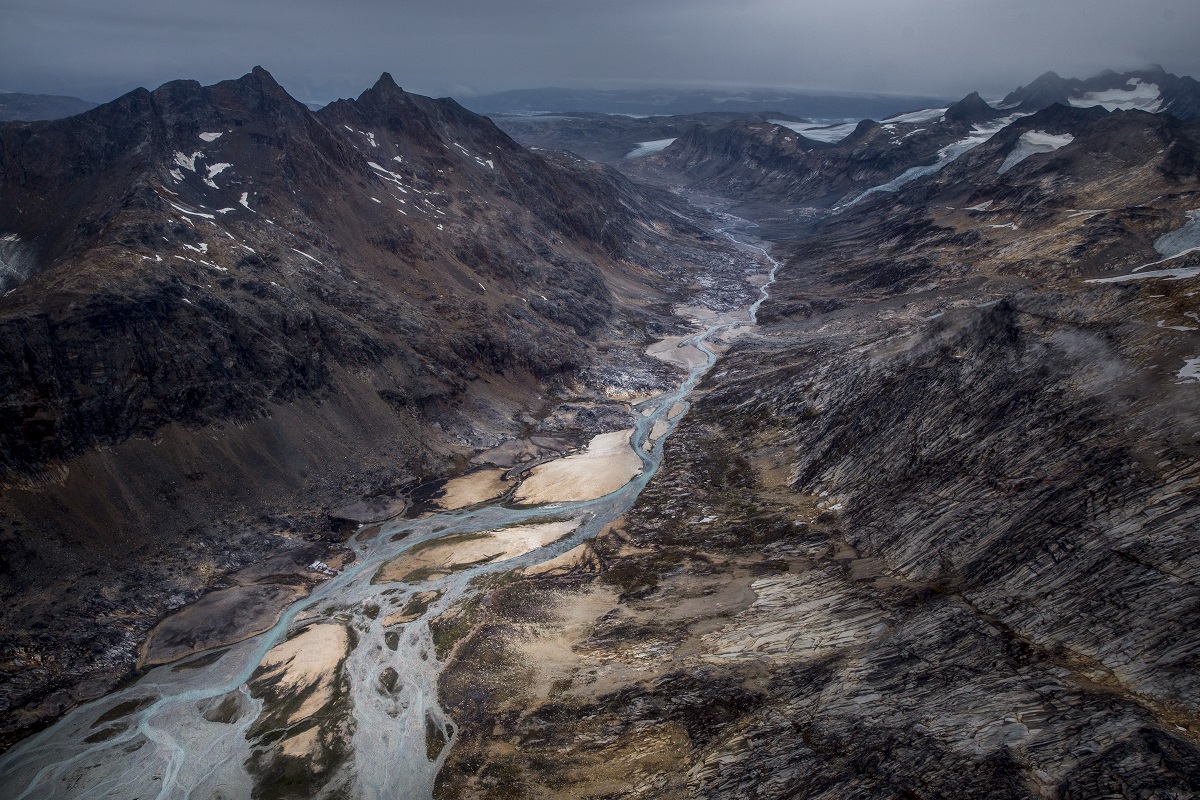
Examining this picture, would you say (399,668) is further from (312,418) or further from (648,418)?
(648,418)

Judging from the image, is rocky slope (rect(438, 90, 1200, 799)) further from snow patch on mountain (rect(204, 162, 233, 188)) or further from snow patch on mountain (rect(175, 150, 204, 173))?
snow patch on mountain (rect(175, 150, 204, 173))

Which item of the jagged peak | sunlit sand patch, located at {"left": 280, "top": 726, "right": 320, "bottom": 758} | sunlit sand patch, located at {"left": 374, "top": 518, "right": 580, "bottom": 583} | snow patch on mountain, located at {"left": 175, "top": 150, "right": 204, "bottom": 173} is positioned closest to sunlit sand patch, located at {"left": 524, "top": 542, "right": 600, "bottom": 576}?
sunlit sand patch, located at {"left": 374, "top": 518, "right": 580, "bottom": 583}

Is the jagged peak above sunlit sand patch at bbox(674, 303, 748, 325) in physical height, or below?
above

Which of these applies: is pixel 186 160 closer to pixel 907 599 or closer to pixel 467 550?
pixel 467 550

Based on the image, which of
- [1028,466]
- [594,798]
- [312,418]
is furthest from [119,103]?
[1028,466]

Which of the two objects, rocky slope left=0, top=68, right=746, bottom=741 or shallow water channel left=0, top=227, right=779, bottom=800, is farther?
rocky slope left=0, top=68, right=746, bottom=741
